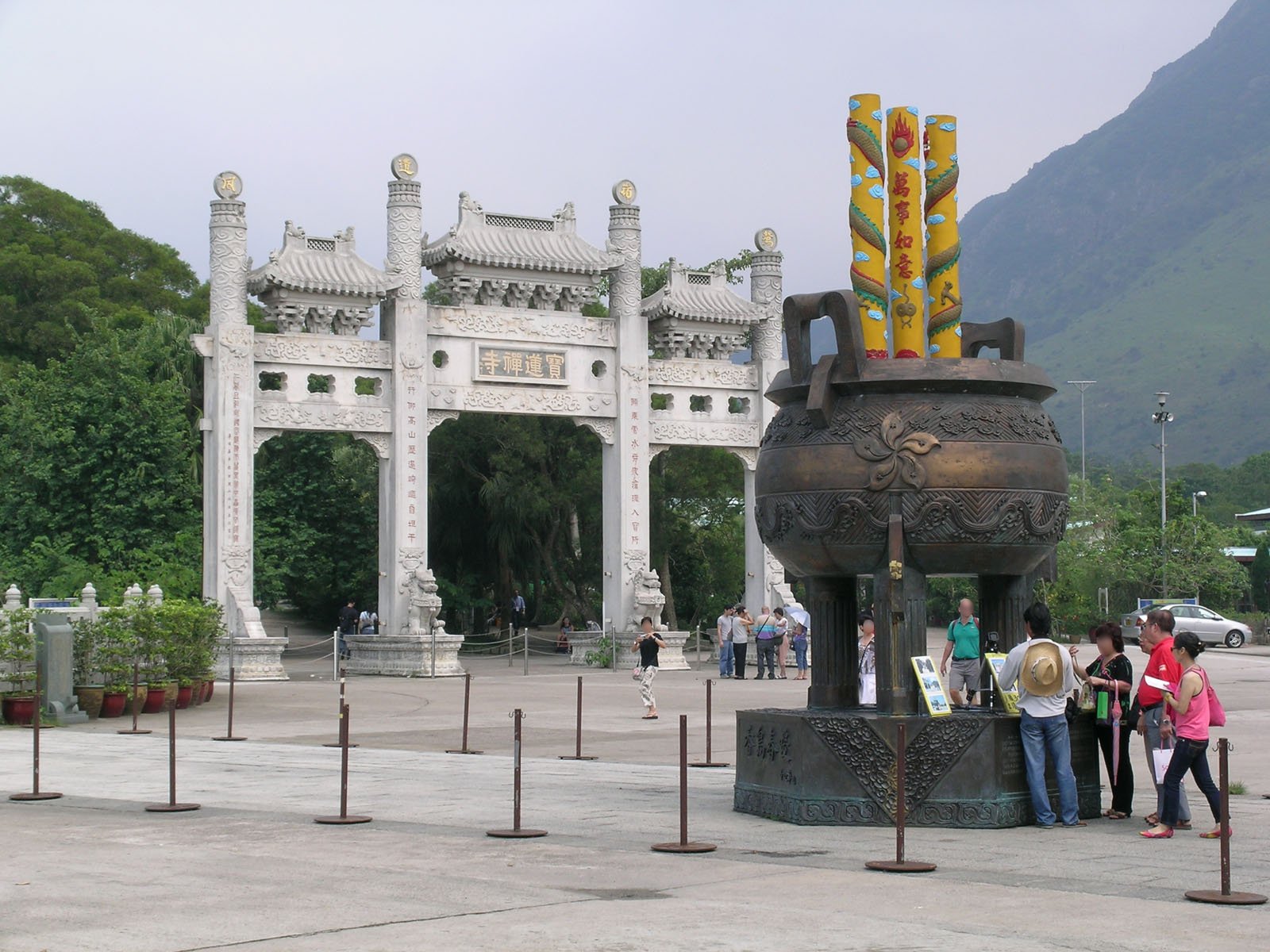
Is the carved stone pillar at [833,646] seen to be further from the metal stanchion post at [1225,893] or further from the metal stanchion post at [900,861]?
the metal stanchion post at [1225,893]

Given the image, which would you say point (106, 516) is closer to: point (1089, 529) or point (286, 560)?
point (286, 560)

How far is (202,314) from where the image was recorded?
2021 inches

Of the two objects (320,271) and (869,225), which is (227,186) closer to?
(320,271)

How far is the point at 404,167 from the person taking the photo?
34.7 metres

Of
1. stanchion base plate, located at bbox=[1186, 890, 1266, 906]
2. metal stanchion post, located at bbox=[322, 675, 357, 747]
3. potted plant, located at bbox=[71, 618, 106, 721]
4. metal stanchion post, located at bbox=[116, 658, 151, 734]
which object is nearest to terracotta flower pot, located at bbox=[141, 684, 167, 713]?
metal stanchion post, located at bbox=[116, 658, 151, 734]

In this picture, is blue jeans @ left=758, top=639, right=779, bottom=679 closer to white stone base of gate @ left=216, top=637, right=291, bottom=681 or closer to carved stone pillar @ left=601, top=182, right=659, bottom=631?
carved stone pillar @ left=601, top=182, right=659, bottom=631

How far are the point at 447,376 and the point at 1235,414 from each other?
143 meters

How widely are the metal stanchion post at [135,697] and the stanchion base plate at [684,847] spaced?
11.9 m

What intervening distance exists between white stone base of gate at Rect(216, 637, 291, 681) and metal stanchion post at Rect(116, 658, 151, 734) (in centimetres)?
770

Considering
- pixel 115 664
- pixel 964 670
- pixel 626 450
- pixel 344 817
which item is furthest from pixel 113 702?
pixel 626 450

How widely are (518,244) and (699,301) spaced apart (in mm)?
4757

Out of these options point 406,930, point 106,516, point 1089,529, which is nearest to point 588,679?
point 106,516

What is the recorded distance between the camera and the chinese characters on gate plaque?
35281 millimetres

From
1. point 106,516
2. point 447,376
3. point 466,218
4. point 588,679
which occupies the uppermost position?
point 466,218
